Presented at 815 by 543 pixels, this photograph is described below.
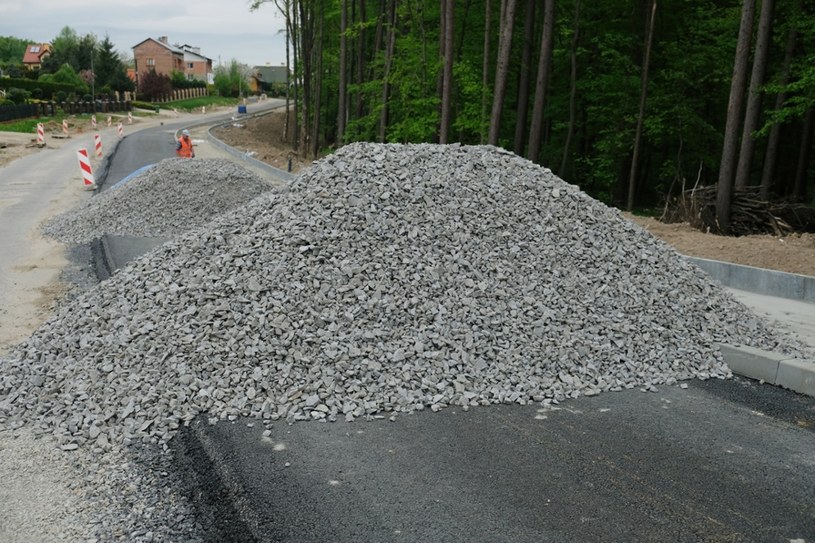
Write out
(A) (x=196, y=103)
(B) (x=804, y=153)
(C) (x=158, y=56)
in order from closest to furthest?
(B) (x=804, y=153), (A) (x=196, y=103), (C) (x=158, y=56)

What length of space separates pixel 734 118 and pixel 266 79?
490 feet

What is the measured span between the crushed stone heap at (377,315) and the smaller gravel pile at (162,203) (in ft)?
25.7

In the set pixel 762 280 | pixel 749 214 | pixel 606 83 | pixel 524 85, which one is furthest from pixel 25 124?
pixel 762 280

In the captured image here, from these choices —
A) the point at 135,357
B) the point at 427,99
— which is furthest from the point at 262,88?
the point at 135,357

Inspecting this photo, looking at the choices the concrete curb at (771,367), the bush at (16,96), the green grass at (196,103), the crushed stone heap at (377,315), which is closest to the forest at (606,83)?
the crushed stone heap at (377,315)

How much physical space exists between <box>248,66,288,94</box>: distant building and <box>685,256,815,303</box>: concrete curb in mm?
124091

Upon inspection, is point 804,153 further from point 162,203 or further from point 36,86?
point 36,86

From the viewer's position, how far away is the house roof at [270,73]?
502ft

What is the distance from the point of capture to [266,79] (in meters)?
154

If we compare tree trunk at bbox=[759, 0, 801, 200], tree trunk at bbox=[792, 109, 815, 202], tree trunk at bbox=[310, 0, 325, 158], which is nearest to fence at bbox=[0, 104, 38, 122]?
tree trunk at bbox=[310, 0, 325, 158]

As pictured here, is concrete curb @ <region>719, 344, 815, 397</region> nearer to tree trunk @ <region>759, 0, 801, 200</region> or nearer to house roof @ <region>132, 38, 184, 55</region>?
tree trunk @ <region>759, 0, 801, 200</region>

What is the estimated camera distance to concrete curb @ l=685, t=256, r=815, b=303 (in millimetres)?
11125

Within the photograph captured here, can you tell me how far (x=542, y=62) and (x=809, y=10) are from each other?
7621 millimetres

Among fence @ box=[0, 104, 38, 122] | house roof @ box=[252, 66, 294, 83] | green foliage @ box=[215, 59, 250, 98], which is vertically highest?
house roof @ box=[252, 66, 294, 83]
